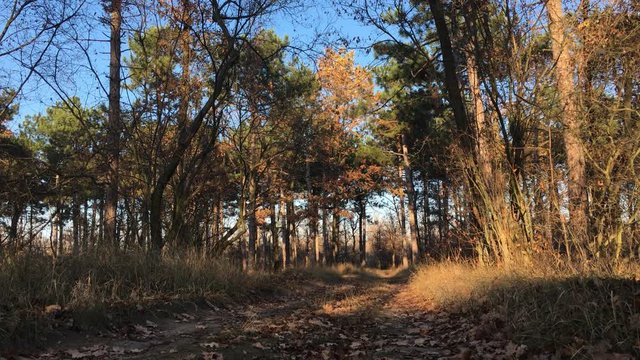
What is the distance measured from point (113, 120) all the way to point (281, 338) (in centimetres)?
948

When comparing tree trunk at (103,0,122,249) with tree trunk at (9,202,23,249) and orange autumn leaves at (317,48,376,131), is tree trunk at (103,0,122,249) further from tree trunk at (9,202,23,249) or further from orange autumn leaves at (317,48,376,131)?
orange autumn leaves at (317,48,376,131)

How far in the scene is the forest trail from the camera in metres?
5.46

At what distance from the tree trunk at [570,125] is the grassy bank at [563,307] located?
2.92 ft

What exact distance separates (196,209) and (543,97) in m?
11.0

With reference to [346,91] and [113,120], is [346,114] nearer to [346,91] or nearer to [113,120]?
[346,91]

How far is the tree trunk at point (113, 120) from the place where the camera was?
13.2 metres

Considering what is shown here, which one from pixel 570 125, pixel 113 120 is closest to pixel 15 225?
pixel 113 120

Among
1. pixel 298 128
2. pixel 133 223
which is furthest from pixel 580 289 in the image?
pixel 298 128

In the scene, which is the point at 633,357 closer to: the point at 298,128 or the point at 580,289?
the point at 580,289

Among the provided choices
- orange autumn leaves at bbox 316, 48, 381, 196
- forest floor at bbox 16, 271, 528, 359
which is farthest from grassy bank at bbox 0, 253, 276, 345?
orange autumn leaves at bbox 316, 48, 381, 196

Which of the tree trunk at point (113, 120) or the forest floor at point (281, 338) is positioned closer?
the forest floor at point (281, 338)

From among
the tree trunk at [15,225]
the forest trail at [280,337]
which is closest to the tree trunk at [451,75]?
the forest trail at [280,337]

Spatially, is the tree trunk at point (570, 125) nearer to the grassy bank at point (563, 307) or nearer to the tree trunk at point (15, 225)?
the grassy bank at point (563, 307)

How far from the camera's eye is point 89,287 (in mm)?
6957
